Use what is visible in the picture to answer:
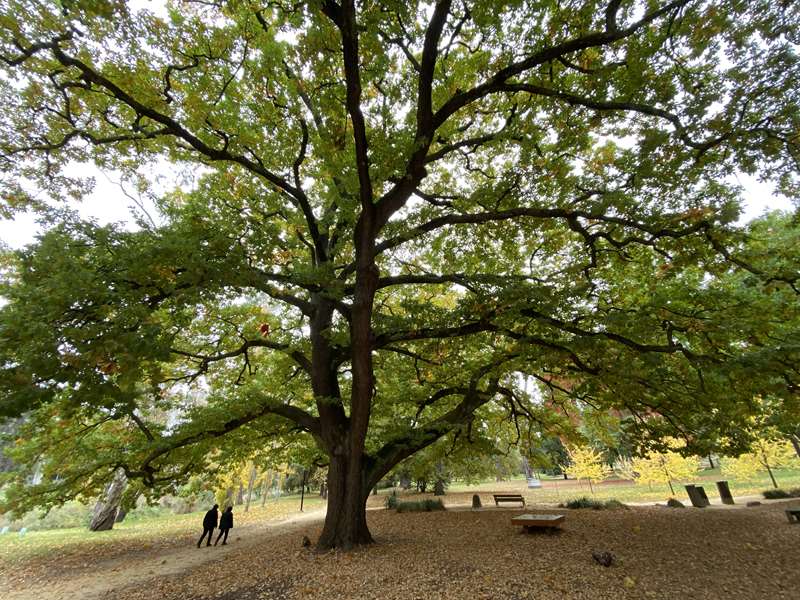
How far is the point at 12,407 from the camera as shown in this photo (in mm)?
3303

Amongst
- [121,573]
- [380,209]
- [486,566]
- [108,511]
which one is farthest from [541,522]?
[108,511]

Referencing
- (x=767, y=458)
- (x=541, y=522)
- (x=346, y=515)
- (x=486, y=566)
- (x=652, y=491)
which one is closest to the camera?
(x=486, y=566)

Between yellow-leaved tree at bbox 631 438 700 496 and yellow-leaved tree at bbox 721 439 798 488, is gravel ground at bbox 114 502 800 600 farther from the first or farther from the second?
yellow-leaved tree at bbox 631 438 700 496

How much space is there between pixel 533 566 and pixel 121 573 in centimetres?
863

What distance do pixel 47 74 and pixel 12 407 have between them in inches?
232

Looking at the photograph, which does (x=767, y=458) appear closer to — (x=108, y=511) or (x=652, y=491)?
(x=652, y=491)

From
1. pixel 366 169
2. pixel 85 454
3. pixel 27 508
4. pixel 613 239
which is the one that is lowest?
pixel 27 508

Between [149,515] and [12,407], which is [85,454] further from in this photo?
[149,515]

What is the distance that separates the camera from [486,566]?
5840mm

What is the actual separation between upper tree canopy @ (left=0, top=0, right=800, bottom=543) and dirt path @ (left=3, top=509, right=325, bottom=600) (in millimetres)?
1648

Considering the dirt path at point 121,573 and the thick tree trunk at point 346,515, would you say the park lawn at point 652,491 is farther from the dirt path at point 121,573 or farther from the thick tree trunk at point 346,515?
the dirt path at point 121,573

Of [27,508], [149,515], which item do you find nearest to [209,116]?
[27,508]

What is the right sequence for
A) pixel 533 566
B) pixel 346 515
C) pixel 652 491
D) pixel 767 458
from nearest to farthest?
pixel 533 566 < pixel 346 515 < pixel 767 458 < pixel 652 491

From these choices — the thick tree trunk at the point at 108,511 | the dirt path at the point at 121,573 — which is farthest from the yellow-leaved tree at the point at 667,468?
the thick tree trunk at the point at 108,511
